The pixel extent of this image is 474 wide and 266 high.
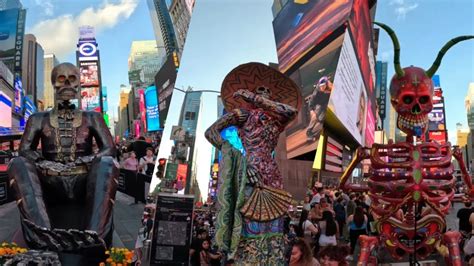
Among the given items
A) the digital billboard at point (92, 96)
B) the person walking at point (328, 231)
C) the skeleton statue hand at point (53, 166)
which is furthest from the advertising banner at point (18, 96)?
the skeleton statue hand at point (53, 166)

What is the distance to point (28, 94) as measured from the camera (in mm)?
51312

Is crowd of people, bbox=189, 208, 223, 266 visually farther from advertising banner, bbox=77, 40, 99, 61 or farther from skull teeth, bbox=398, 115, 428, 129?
advertising banner, bbox=77, 40, 99, 61

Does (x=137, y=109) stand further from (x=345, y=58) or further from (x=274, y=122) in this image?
(x=274, y=122)

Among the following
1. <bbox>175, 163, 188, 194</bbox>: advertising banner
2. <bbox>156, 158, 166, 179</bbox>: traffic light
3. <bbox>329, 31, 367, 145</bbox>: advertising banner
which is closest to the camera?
<bbox>156, 158, 166, 179</bbox>: traffic light

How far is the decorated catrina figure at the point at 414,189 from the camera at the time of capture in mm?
4820

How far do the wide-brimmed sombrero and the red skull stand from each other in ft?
3.14

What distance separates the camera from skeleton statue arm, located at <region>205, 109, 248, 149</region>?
4.97 m

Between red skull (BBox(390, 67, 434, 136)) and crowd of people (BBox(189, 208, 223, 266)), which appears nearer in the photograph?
red skull (BBox(390, 67, 434, 136))

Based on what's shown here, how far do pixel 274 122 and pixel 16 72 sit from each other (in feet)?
131

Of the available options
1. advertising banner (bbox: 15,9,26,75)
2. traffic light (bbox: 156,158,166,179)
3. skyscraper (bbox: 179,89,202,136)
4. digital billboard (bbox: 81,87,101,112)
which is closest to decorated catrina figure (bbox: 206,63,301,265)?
traffic light (bbox: 156,158,166,179)

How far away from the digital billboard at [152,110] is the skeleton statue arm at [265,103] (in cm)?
3039

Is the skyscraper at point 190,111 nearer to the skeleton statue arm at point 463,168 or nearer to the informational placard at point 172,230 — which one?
the informational placard at point 172,230

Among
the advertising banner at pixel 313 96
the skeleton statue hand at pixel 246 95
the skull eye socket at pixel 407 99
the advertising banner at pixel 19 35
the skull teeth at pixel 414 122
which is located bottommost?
the skull teeth at pixel 414 122

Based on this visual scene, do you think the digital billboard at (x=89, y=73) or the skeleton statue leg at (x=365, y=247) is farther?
the digital billboard at (x=89, y=73)
